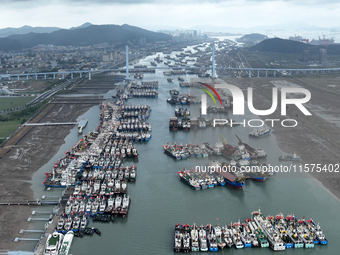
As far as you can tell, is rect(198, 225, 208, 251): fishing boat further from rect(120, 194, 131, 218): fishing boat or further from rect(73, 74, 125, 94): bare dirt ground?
rect(73, 74, 125, 94): bare dirt ground

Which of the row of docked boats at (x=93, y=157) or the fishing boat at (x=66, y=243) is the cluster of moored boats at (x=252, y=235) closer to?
the fishing boat at (x=66, y=243)

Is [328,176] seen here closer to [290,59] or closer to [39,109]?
[39,109]

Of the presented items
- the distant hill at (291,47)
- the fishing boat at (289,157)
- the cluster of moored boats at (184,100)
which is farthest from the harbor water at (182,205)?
the distant hill at (291,47)

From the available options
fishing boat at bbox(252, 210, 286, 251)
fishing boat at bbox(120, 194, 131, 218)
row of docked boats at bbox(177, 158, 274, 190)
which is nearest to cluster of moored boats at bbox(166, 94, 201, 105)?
row of docked boats at bbox(177, 158, 274, 190)

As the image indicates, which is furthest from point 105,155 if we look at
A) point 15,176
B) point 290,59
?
point 290,59

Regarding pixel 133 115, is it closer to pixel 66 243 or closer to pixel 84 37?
pixel 66 243

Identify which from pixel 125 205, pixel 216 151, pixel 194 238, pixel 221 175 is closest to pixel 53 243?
pixel 125 205
